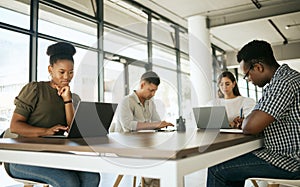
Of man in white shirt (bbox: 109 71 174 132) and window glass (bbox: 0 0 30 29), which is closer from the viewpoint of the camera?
man in white shirt (bbox: 109 71 174 132)

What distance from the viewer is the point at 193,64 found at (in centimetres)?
593

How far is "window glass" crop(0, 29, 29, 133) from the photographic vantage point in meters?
3.60

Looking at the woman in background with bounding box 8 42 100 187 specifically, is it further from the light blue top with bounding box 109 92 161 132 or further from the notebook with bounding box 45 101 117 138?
the light blue top with bounding box 109 92 161 132

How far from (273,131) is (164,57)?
16.8ft

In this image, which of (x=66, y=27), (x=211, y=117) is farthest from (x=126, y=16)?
(x=211, y=117)

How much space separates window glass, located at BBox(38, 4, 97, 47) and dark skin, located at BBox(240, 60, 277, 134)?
3.18 m

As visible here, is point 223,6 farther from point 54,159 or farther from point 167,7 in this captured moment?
point 54,159

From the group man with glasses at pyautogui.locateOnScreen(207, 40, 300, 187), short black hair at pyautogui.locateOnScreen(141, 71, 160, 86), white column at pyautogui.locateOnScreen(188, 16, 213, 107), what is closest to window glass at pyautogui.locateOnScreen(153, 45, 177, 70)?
white column at pyautogui.locateOnScreen(188, 16, 213, 107)

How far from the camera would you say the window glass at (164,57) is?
6.07 m

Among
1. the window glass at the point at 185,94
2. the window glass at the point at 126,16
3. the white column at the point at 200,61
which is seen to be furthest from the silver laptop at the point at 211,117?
the window glass at the point at 185,94

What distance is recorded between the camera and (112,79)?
5.13 m

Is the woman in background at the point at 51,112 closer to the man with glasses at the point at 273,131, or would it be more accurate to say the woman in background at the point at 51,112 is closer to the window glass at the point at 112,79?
the man with glasses at the point at 273,131

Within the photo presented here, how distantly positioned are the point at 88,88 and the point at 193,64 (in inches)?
92.3

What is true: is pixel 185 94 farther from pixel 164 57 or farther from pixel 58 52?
pixel 58 52
